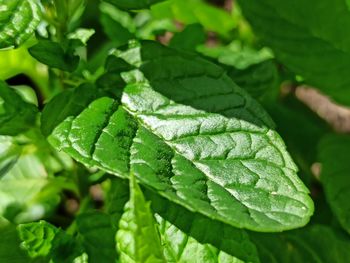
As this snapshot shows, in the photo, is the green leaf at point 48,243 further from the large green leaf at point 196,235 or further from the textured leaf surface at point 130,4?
the textured leaf surface at point 130,4

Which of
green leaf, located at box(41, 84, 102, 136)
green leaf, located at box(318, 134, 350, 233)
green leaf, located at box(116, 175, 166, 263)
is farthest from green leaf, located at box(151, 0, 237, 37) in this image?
green leaf, located at box(116, 175, 166, 263)

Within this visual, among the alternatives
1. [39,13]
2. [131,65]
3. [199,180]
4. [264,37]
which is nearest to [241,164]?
[199,180]

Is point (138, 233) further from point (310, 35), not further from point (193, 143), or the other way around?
point (310, 35)

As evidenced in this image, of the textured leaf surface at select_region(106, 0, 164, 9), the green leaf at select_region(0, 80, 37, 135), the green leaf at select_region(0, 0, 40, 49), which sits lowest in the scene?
the green leaf at select_region(0, 80, 37, 135)

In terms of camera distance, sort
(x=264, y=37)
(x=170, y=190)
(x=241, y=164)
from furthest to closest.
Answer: (x=264, y=37) → (x=241, y=164) → (x=170, y=190)

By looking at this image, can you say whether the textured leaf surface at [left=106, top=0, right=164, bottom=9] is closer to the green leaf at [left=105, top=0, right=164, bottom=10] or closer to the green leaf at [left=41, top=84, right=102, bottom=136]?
the green leaf at [left=105, top=0, right=164, bottom=10]

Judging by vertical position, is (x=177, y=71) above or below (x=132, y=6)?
below

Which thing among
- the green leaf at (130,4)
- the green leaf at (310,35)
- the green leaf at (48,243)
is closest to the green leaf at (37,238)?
the green leaf at (48,243)

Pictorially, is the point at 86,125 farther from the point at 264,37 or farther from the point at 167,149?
the point at 264,37
